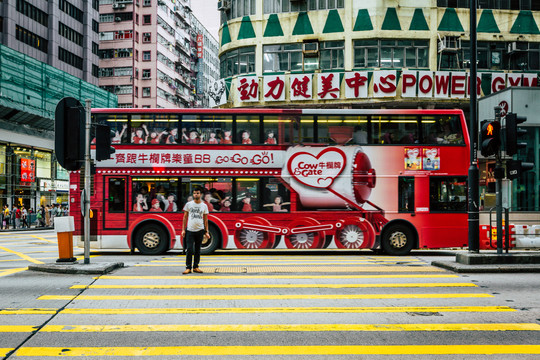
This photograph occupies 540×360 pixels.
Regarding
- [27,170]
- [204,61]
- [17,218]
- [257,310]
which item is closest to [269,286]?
[257,310]

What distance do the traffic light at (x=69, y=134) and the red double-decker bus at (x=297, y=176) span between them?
13.9 ft

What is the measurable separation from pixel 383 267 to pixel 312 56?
64.9 feet

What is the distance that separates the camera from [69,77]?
53.0 metres

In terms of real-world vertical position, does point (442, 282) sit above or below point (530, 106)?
below

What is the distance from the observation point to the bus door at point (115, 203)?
16047 millimetres

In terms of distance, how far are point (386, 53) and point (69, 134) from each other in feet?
71.3

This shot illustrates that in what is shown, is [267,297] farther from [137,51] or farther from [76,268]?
[137,51]

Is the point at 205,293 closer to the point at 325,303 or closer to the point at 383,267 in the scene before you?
the point at 325,303

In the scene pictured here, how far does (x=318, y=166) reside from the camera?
1611 cm

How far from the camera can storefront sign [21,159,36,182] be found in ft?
154

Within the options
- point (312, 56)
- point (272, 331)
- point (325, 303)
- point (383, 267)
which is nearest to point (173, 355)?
point (272, 331)

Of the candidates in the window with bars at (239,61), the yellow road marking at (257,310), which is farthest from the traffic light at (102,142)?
the window with bars at (239,61)

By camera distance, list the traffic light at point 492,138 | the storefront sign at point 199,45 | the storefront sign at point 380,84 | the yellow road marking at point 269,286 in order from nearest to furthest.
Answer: the yellow road marking at point 269,286 < the traffic light at point 492,138 < the storefront sign at point 380,84 < the storefront sign at point 199,45

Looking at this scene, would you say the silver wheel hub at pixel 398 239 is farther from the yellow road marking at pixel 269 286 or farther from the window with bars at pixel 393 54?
the window with bars at pixel 393 54
